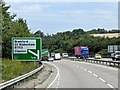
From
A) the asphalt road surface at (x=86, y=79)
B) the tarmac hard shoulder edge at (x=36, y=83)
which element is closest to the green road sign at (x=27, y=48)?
the tarmac hard shoulder edge at (x=36, y=83)

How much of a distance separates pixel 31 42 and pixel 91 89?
1394cm

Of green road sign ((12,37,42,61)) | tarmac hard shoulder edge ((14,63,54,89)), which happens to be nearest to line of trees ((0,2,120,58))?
green road sign ((12,37,42,61))

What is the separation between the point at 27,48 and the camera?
107 feet

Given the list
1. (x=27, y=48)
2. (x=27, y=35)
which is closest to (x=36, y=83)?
(x=27, y=48)

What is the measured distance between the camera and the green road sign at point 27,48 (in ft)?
106

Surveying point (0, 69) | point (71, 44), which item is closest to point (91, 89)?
point (0, 69)

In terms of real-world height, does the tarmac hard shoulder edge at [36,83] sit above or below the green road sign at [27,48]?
below

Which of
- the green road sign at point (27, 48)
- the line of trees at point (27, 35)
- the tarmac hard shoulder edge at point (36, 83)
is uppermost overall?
the line of trees at point (27, 35)

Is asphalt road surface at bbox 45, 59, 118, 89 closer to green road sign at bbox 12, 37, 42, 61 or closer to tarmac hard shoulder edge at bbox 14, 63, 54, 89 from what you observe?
tarmac hard shoulder edge at bbox 14, 63, 54, 89

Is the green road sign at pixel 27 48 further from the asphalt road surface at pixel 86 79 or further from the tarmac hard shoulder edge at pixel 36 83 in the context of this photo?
the asphalt road surface at pixel 86 79

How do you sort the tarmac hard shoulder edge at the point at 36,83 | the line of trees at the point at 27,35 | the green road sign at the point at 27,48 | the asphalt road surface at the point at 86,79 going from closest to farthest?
1. the tarmac hard shoulder edge at the point at 36,83
2. the asphalt road surface at the point at 86,79
3. the green road sign at the point at 27,48
4. the line of trees at the point at 27,35

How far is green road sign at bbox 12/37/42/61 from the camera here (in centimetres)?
3219

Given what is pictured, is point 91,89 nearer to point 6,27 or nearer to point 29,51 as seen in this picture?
point 29,51

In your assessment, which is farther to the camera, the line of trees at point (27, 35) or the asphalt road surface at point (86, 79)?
the line of trees at point (27, 35)
